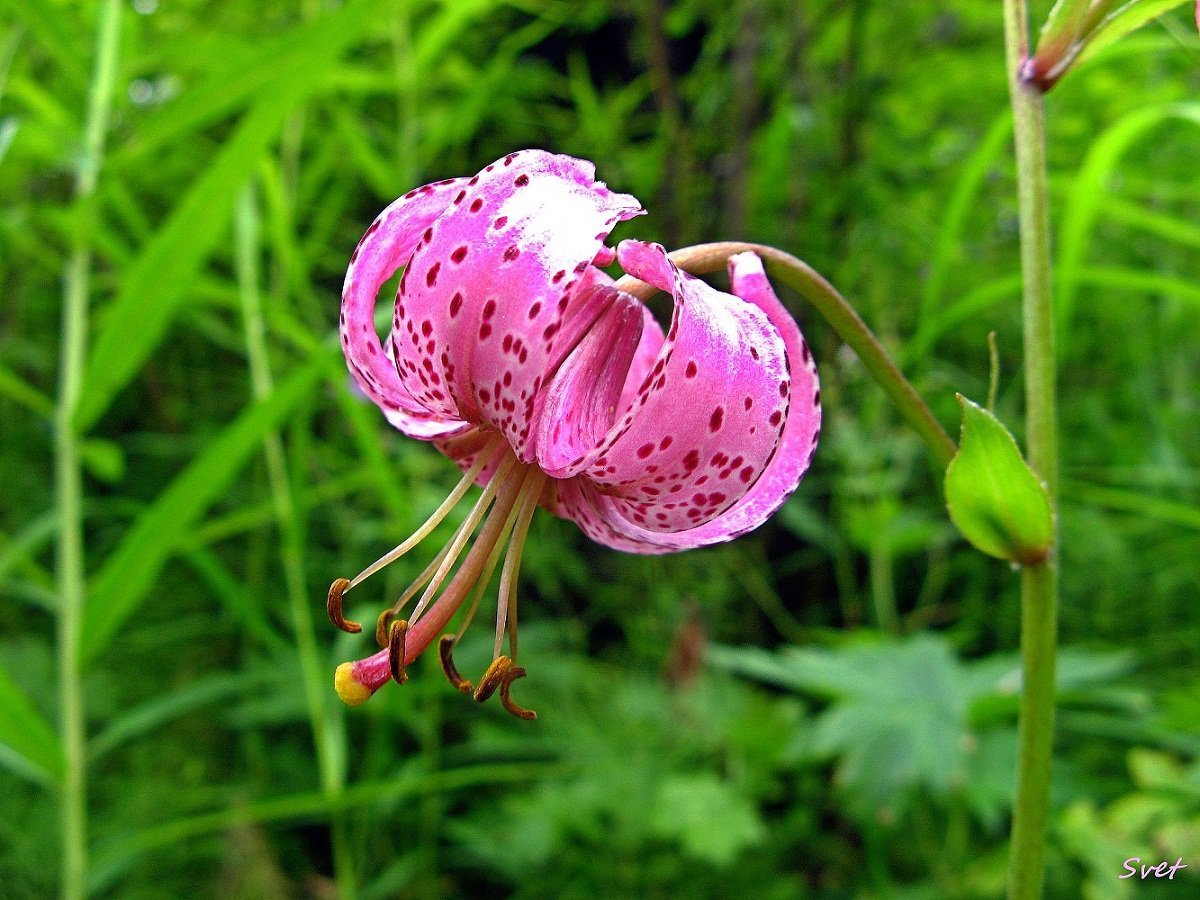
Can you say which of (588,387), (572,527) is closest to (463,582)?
(588,387)

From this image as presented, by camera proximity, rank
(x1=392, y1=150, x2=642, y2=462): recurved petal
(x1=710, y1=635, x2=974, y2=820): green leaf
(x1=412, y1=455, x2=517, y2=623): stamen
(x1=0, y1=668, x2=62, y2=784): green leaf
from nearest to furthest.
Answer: (x1=392, y1=150, x2=642, y2=462): recurved petal → (x1=412, y1=455, x2=517, y2=623): stamen → (x1=0, y1=668, x2=62, y2=784): green leaf → (x1=710, y1=635, x2=974, y2=820): green leaf

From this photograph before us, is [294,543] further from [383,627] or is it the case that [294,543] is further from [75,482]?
[383,627]

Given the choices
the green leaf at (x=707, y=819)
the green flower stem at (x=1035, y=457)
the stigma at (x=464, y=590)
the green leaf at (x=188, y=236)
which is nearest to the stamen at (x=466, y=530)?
the stigma at (x=464, y=590)

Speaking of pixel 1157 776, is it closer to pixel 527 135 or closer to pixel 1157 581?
pixel 1157 581

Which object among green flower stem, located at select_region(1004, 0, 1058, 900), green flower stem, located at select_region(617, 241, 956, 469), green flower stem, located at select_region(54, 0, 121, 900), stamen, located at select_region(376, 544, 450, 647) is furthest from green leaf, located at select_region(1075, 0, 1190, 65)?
green flower stem, located at select_region(54, 0, 121, 900)

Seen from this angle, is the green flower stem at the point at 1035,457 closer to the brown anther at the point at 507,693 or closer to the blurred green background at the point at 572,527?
the brown anther at the point at 507,693

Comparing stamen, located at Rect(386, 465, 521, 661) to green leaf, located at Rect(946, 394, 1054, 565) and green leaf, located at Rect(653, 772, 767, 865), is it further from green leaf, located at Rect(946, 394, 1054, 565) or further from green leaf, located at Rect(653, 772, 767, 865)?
green leaf, located at Rect(653, 772, 767, 865)

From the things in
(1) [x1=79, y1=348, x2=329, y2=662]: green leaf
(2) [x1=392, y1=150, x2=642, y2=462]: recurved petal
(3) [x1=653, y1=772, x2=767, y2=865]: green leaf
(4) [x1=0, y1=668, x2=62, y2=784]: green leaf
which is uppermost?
(2) [x1=392, y1=150, x2=642, y2=462]: recurved petal

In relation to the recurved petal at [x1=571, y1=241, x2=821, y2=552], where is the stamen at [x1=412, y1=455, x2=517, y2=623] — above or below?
below
